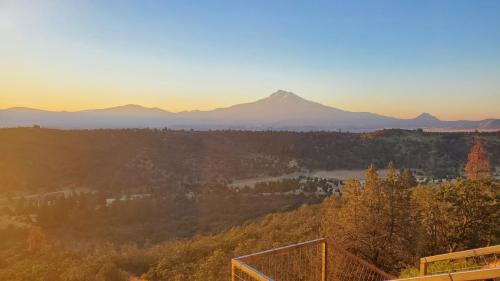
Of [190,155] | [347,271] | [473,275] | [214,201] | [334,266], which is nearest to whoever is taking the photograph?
[473,275]

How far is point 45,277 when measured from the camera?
1244 cm

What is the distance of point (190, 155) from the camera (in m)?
51.7

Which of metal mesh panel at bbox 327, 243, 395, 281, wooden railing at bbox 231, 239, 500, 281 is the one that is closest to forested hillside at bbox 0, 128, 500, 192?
metal mesh panel at bbox 327, 243, 395, 281

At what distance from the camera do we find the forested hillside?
42.3m

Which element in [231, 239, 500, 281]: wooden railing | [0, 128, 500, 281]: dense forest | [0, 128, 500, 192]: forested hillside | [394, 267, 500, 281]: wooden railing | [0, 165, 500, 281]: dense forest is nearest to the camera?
[394, 267, 500, 281]: wooden railing

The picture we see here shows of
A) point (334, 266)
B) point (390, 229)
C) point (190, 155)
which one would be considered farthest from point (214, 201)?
point (334, 266)

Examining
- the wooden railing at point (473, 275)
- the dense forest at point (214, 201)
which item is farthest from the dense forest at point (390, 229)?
the wooden railing at point (473, 275)

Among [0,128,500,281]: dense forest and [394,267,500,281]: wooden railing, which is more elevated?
[394,267,500,281]: wooden railing

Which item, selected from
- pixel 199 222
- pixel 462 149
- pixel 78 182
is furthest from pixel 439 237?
pixel 462 149

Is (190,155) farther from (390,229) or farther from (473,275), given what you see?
(473,275)

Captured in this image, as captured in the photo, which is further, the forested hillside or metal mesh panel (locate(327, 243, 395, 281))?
the forested hillside

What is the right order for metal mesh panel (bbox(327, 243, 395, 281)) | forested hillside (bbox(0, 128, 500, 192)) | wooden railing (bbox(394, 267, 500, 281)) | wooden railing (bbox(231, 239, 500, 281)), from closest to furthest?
wooden railing (bbox(394, 267, 500, 281))
wooden railing (bbox(231, 239, 500, 281))
metal mesh panel (bbox(327, 243, 395, 281))
forested hillside (bbox(0, 128, 500, 192))

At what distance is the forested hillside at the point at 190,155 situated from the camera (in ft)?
139

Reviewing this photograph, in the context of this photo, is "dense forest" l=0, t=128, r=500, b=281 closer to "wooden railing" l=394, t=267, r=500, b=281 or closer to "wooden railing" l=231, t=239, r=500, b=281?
"wooden railing" l=231, t=239, r=500, b=281
